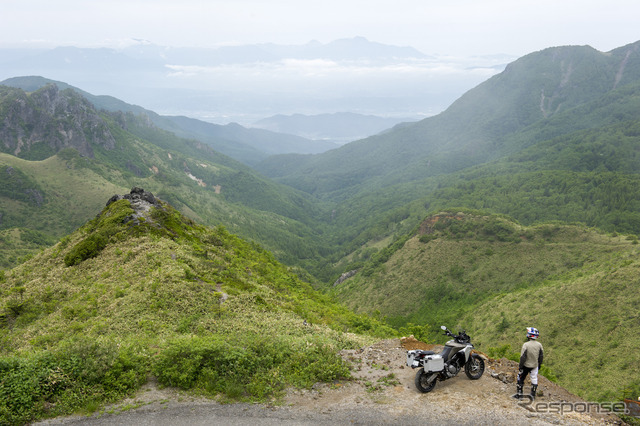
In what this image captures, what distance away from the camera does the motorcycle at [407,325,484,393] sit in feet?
43.4

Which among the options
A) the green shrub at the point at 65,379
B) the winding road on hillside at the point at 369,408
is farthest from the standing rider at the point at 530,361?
the green shrub at the point at 65,379

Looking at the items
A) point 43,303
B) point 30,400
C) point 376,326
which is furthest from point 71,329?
point 376,326

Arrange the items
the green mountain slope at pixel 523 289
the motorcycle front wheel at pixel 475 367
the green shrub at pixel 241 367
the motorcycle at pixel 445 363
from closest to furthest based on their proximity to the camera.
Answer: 1. the motorcycle at pixel 445 363
2. the green shrub at pixel 241 367
3. the motorcycle front wheel at pixel 475 367
4. the green mountain slope at pixel 523 289

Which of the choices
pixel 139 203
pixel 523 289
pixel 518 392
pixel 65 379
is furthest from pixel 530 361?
pixel 523 289

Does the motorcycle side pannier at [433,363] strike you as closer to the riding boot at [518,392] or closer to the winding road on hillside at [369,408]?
the winding road on hillside at [369,408]

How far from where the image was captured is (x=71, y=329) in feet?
61.1

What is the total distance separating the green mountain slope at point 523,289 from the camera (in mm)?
35625

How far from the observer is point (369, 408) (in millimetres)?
12523

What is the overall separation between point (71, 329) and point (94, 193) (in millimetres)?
148443

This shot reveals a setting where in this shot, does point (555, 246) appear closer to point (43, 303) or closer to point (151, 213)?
point (151, 213)

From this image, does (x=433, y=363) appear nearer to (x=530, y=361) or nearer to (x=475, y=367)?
(x=475, y=367)

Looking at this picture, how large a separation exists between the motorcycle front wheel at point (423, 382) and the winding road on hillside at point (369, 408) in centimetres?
21

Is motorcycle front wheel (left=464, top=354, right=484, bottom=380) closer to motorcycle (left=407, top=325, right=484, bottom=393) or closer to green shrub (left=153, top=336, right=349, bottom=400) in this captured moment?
motorcycle (left=407, top=325, right=484, bottom=393)

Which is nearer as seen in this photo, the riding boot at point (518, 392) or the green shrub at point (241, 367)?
the riding boot at point (518, 392)
